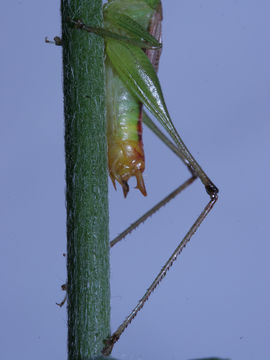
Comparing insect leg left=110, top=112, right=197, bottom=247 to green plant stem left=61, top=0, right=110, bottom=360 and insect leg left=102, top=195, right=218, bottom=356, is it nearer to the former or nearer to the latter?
insect leg left=102, top=195, right=218, bottom=356

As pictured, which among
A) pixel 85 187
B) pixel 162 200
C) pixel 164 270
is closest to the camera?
pixel 85 187

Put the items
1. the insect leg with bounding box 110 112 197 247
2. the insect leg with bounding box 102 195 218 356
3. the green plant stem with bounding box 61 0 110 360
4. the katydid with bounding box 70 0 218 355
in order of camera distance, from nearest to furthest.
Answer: the green plant stem with bounding box 61 0 110 360 → the insect leg with bounding box 102 195 218 356 → the katydid with bounding box 70 0 218 355 → the insect leg with bounding box 110 112 197 247

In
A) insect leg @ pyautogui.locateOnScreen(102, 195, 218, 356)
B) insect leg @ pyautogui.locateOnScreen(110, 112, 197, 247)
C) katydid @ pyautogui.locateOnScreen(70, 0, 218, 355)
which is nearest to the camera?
insect leg @ pyautogui.locateOnScreen(102, 195, 218, 356)

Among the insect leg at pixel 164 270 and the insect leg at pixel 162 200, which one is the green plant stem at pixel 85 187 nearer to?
the insect leg at pixel 164 270

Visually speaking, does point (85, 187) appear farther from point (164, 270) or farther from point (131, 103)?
point (131, 103)

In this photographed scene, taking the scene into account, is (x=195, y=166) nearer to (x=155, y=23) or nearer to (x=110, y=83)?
(x=110, y=83)

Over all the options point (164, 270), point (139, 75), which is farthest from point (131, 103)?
point (164, 270)

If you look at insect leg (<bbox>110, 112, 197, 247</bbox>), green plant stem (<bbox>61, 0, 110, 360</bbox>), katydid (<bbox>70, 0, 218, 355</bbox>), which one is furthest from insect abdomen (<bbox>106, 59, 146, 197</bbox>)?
green plant stem (<bbox>61, 0, 110, 360</bbox>)

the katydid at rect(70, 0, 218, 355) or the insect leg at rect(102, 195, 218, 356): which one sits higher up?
the katydid at rect(70, 0, 218, 355)

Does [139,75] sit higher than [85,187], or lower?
higher
